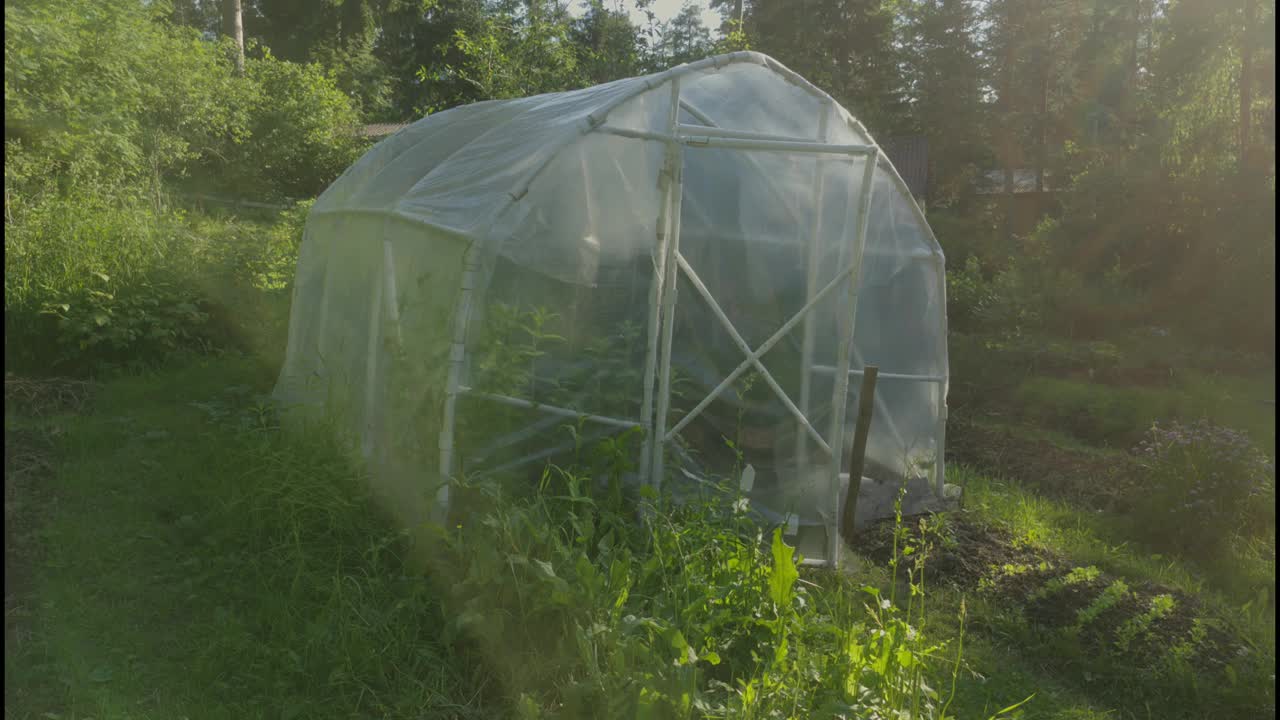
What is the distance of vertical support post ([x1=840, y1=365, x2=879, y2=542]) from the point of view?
608 centimetres

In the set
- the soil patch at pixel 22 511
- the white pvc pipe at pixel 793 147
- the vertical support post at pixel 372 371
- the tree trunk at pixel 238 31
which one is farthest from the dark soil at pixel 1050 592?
the tree trunk at pixel 238 31

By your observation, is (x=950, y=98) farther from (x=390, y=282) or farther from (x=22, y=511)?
(x=22, y=511)

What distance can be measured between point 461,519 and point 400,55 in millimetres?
28237

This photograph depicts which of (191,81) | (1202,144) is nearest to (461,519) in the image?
(1202,144)

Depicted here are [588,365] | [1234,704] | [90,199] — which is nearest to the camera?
[1234,704]

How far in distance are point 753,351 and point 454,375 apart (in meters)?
1.88

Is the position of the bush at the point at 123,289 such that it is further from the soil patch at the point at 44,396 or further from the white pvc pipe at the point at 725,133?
the white pvc pipe at the point at 725,133

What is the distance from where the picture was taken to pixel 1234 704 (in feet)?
13.7

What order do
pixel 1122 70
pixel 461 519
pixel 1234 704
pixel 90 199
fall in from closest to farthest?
pixel 1234 704, pixel 461 519, pixel 90 199, pixel 1122 70

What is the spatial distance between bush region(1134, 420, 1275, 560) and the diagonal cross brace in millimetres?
2538

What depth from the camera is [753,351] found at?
228 inches

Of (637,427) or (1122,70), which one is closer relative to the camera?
(637,427)

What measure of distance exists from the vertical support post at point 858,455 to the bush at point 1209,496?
7.08ft

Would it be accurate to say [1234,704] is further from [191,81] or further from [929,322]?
[191,81]
